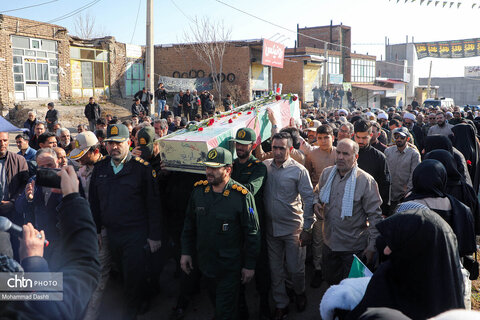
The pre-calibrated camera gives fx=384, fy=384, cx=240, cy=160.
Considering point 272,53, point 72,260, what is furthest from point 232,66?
point 72,260

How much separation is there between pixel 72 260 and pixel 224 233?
188 cm

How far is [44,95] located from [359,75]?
106 feet

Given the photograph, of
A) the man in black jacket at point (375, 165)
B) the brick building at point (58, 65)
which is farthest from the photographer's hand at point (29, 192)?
the brick building at point (58, 65)

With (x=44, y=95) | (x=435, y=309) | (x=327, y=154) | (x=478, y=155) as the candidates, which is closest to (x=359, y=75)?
(x=44, y=95)

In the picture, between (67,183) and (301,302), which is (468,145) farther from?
(67,183)

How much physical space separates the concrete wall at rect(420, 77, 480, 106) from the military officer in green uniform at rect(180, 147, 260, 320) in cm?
6784

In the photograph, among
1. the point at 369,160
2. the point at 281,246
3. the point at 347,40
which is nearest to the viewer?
the point at 281,246

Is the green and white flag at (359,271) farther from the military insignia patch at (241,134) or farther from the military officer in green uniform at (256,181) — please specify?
the military insignia patch at (241,134)

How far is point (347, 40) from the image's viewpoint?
41094 millimetres

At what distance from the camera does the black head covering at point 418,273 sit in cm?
217

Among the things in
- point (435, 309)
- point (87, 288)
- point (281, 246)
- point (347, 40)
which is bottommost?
point (281, 246)

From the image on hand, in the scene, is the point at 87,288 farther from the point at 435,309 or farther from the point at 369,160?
the point at 369,160

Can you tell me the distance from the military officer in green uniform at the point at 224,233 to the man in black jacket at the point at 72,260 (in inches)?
66.7

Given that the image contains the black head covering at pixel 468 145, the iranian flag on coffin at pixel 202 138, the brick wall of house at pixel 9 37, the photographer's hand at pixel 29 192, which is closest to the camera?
the photographer's hand at pixel 29 192
